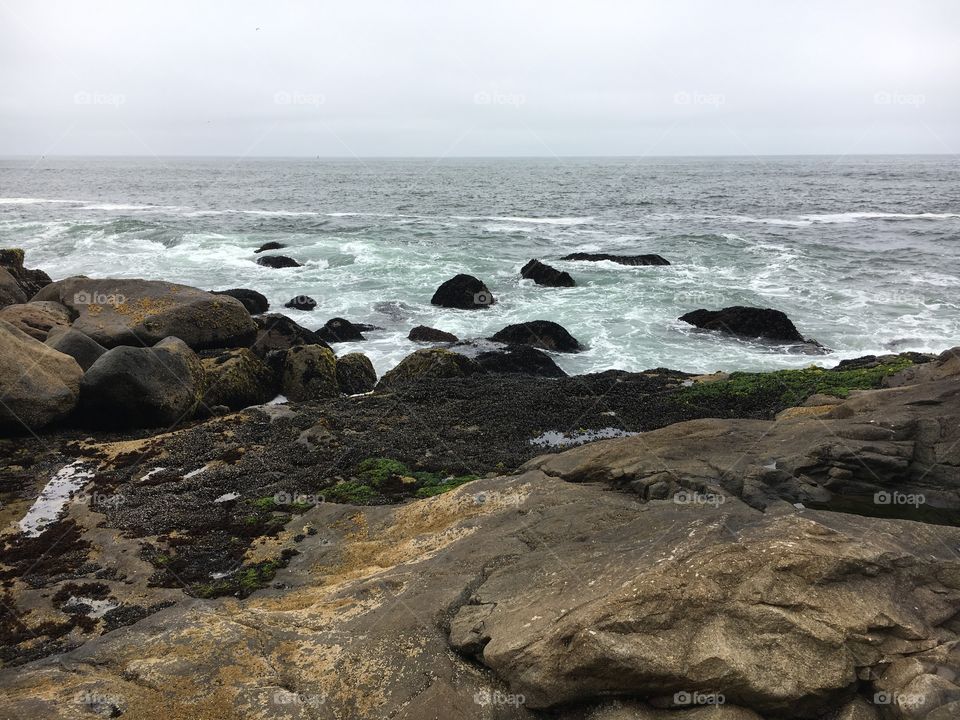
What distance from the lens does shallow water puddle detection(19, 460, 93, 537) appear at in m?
11.6

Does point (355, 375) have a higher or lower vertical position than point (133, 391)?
lower

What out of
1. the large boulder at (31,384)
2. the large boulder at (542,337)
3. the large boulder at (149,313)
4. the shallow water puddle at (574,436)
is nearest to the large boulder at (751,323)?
the large boulder at (542,337)

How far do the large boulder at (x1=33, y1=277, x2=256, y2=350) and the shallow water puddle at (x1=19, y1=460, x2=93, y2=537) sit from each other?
8863 mm

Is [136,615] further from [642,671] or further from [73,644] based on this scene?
[642,671]

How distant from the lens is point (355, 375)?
827 inches

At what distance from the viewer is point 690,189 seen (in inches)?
3831

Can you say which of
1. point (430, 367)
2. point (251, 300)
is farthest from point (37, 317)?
point (430, 367)

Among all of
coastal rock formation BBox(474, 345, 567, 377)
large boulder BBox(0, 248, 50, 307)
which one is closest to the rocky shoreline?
coastal rock formation BBox(474, 345, 567, 377)

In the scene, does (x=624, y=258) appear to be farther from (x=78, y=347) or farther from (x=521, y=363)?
A: (x=78, y=347)

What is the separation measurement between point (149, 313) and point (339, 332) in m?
7.01

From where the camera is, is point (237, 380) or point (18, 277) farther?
point (18, 277)

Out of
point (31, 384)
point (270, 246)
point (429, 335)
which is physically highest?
point (270, 246)

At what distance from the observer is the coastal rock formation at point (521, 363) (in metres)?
22.5

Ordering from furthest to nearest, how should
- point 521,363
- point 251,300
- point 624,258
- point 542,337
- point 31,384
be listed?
point 624,258 < point 251,300 < point 542,337 < point 521,363 < point 31,384
